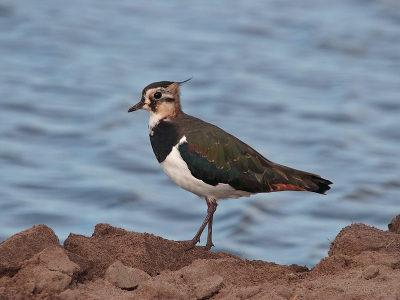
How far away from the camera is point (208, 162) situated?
8.82m

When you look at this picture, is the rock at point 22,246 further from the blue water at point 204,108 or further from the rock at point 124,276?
the blue water at point 204,108

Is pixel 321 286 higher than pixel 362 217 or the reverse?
the reverse

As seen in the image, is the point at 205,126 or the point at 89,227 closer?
the point at 205,126

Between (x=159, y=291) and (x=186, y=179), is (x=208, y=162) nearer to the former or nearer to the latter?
(x=186, y=179)

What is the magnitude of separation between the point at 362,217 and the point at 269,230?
156 cm

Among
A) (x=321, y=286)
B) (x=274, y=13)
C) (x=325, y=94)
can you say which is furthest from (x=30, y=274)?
(x=274, y=13)

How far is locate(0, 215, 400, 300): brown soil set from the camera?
636 cm

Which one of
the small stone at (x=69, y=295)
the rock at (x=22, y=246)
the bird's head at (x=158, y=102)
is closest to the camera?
the small stone at (x=69, y=295)

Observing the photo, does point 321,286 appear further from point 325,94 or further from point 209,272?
point 325,94

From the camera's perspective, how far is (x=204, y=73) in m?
18.5

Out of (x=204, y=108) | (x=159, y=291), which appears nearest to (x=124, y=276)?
(x=159, y=291)

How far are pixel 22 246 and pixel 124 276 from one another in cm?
89

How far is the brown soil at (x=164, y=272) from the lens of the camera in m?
6.36

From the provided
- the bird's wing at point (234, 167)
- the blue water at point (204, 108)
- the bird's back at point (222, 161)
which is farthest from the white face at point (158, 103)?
the blue water at point (204, 108)
